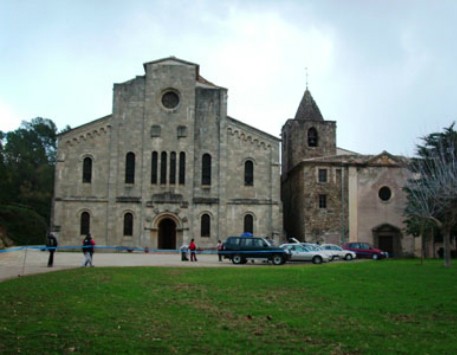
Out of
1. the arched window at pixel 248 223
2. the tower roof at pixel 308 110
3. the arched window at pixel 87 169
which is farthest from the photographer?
the tower roof at pixel 308 110

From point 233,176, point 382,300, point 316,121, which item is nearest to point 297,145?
point 316,121

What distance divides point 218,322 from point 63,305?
12.6 ft

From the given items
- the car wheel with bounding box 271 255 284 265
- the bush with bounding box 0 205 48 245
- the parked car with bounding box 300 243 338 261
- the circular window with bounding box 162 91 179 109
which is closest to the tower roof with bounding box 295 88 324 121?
the circular window with bounding box 162 91 179 109

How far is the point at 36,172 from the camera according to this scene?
70.1 meters

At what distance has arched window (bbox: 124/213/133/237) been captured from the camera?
41.5 m

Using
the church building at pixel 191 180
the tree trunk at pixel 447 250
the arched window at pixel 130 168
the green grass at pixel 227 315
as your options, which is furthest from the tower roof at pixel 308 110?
the green grass at pixel 227 315

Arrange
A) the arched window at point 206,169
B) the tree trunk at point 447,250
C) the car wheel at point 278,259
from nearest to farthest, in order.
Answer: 1. the tree trunk at point 447,250
2. the car wheel at point 278,259
3. the arched window at point 206,169

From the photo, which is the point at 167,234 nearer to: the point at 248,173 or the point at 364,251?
the point at 248,173

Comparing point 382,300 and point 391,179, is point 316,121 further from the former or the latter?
point 382,300

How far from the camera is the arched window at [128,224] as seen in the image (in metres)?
41.5

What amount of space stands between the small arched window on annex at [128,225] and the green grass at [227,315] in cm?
2318

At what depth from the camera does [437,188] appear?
1144 inches

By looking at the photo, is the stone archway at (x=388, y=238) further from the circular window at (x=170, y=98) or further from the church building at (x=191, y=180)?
the circular window at (x=170, y=98)

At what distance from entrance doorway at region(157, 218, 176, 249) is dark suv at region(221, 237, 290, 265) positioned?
12.6 m
